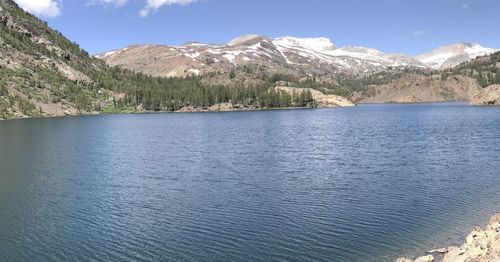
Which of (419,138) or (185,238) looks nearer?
(185,238)

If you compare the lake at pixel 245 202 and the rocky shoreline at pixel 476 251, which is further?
the lake at pixel 245 202

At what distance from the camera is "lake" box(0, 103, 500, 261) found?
132 ft

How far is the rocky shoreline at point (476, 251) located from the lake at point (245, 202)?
2381mm


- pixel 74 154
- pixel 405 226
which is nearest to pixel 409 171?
pixel 405 226

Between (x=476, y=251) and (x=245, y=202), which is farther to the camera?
(x=245, y=202)

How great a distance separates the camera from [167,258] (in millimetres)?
37906

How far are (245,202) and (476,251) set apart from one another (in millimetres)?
27602

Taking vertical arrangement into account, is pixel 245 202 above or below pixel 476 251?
below

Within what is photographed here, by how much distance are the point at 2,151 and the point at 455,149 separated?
92198 millimetres

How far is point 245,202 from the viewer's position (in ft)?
181

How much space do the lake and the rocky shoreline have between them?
7.81 feet

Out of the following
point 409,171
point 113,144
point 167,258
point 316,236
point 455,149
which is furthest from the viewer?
point 113,144

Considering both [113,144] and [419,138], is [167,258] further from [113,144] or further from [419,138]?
[419,138]

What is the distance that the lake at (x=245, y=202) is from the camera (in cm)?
4028
